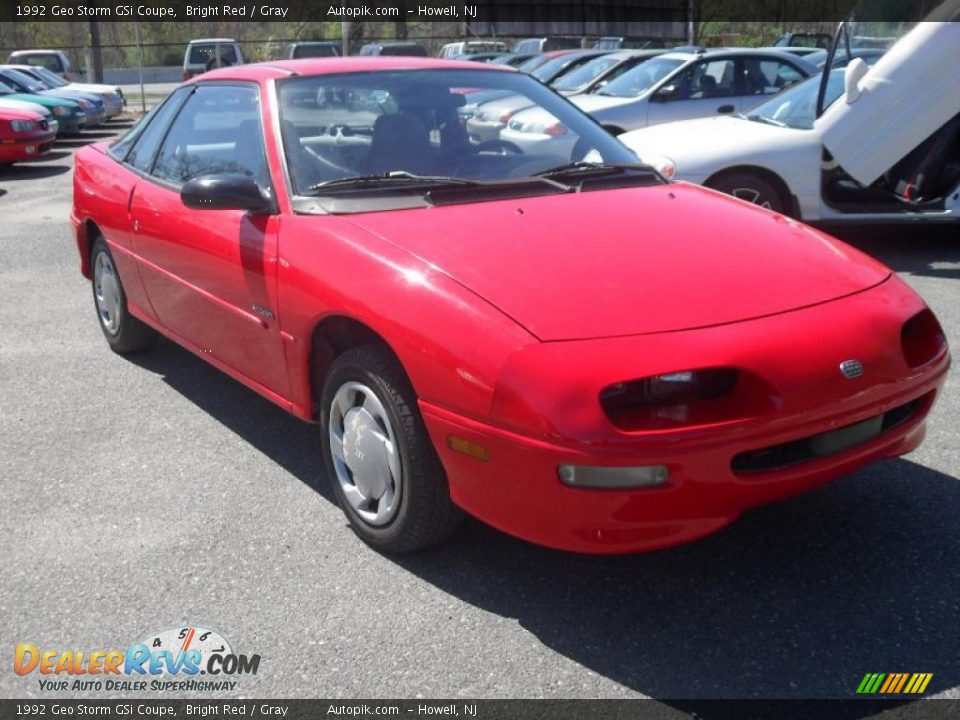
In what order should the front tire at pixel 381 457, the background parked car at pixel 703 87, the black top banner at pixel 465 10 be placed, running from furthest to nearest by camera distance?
the black top banner at pixel 465 10 < the background parked car at pixel 703 87 < the front tire at pixel 381 457

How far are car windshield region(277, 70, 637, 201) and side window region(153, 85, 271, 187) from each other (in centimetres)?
17

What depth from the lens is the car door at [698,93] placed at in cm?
1164

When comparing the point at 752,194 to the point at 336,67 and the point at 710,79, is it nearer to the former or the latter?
the point at 336,67

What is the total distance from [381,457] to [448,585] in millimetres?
453

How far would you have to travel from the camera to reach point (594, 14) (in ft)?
128

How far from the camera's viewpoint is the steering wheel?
161 inches

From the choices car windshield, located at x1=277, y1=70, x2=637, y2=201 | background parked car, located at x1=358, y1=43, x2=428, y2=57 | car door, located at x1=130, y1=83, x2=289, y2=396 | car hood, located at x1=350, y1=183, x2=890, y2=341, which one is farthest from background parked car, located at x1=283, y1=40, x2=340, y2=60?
car hood, located at x1=350, y1=183, x2=890, y2=341

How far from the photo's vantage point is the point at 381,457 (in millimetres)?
3262

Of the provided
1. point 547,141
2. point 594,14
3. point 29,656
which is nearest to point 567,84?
point 547,141

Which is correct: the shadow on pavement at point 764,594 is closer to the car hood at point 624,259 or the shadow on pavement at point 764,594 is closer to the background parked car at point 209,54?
the car hood at point 624,259

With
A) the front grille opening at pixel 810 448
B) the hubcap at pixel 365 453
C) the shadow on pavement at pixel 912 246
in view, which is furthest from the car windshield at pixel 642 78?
the front grille opening at pixel 810 448

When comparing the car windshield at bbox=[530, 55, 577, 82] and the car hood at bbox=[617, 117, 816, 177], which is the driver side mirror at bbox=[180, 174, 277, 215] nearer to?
the car hood at bbox=[617, 117, 816, 177]

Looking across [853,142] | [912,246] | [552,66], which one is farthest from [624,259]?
[552,66]

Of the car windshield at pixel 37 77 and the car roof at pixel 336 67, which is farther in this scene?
the car windshield at pixel 37 77
